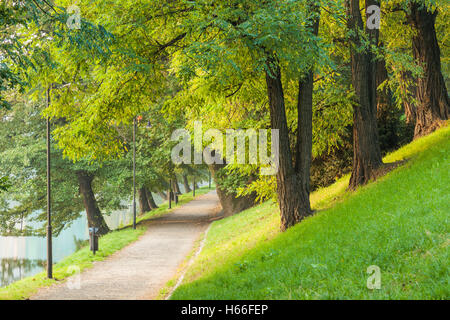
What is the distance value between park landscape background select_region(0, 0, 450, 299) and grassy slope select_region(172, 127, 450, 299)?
0.04 meters

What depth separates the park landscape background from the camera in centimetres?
742

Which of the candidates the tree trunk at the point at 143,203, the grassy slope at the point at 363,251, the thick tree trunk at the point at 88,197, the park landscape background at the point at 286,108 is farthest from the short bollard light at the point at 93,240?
the tree trunk at the point at 143,203

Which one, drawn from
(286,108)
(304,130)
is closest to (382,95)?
(286,108)

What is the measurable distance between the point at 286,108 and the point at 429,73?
210 inches

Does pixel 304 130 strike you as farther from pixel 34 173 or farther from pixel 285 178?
pixel 34 173

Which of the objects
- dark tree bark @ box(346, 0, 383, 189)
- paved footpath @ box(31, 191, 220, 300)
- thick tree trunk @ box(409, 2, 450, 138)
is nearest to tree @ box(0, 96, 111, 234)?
paved footpath @ box(31, 191, 220, 300)

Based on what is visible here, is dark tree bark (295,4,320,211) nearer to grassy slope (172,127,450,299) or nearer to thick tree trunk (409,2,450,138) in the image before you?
grassy slope (172,127,450,299)

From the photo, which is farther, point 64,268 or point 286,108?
point 64,268

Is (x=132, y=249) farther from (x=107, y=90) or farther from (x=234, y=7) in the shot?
(x=234, y=7)

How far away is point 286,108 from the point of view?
46.1 feet

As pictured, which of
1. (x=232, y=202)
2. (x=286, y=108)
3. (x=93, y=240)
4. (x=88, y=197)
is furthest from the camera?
(x=88, y=197)

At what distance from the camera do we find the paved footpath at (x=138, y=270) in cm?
1163

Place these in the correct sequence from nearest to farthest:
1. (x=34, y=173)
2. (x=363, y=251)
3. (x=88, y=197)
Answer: (x=363, y=251) < (x=34, y=173) < (x=88, y=197)

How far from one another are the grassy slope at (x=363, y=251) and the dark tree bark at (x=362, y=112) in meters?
0.99
